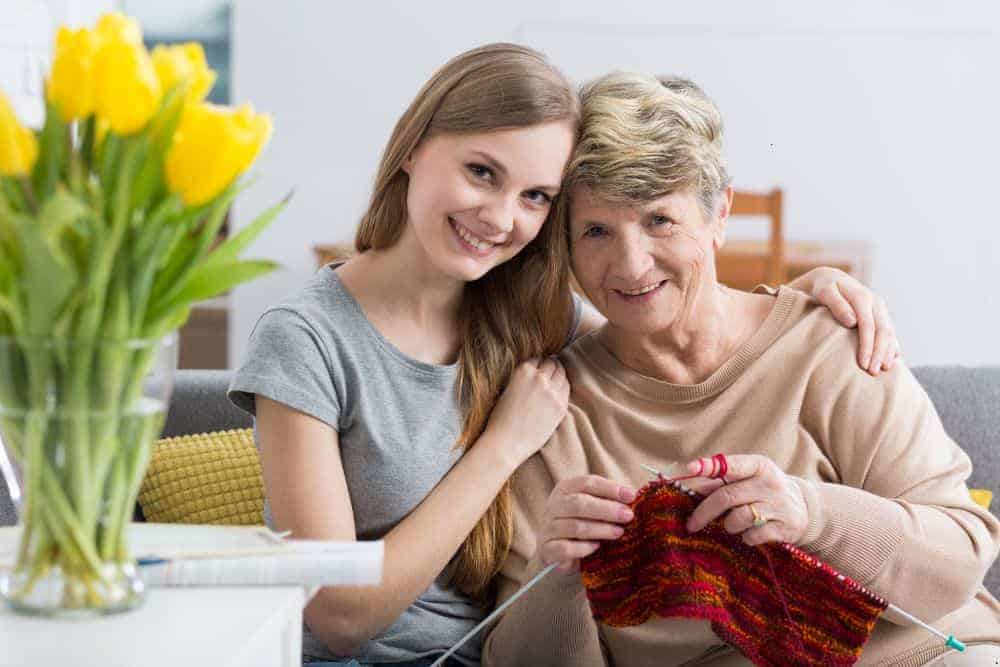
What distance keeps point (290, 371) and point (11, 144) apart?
686mm

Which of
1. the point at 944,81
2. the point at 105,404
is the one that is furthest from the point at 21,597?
the point at 944,81

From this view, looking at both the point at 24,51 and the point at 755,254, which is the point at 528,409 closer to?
the point at 24,51

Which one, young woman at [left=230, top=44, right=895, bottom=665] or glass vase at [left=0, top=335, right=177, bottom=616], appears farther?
young woman at [left=230, top=44, right=895, bottom=665]

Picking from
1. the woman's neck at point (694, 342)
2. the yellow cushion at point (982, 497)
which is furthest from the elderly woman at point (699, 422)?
the yellow cushion at point (982, 497)

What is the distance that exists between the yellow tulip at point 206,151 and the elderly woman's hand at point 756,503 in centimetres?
73

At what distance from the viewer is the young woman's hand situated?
1633mm

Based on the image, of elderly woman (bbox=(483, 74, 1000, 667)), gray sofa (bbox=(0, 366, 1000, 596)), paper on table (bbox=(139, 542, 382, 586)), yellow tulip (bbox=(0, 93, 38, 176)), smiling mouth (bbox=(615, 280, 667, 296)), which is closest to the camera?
yellow tulip (bbox=(0, 93, 38, 176))

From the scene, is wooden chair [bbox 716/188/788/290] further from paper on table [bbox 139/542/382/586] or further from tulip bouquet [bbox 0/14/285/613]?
tulip bouquet [bbox 0/14/285/613]

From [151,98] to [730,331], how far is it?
1053mm

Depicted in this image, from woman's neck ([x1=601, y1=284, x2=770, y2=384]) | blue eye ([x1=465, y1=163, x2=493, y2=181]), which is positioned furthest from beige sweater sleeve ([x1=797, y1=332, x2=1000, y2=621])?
blue eye ([x1=465, y1=163, x2=493, y2=181])

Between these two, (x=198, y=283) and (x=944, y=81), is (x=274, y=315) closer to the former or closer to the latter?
(x=198, y=283)

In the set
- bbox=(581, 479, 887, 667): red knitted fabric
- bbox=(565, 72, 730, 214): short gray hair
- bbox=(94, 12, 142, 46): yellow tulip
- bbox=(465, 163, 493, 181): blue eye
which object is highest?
bbox=(94, 12, 142, 46): yellow tulip

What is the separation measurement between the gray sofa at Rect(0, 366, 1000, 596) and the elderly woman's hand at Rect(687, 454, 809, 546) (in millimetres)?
813

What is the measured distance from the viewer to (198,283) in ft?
3.04
